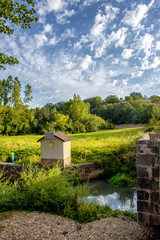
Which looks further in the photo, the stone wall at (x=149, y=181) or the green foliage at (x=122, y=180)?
the green foliage at (x=122, y=180)

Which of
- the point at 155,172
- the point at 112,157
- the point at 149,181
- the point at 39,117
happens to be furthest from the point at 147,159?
the point at 39,117

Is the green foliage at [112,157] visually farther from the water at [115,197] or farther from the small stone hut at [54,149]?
the small stone hut at [54,149]

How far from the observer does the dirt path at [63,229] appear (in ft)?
8.59

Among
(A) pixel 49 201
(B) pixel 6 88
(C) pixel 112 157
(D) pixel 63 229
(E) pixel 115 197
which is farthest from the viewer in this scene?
(B) pixel 6 88

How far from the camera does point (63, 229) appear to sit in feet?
9.47

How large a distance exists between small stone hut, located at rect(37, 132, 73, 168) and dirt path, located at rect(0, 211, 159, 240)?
3.27 metres

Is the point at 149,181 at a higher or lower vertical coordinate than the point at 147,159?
lower

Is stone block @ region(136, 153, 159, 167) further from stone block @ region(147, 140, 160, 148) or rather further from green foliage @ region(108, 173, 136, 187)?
green foliage @ region(108, 173, 136, 187)

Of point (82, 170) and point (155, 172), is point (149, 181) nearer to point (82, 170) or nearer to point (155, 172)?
point (155, 172)

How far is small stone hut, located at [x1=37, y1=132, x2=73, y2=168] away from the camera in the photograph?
6547mm

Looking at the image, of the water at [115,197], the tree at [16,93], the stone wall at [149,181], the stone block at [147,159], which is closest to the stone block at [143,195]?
the stone wall at [149,181]

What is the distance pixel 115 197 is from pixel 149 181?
318cm

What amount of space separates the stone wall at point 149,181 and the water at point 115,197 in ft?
5.98

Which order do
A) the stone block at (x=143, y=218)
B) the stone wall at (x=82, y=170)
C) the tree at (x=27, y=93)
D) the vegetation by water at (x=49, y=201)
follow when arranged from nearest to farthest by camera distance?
the stone block at (x=143, y=218), the vegetation by water at (x=49, y=201), the stone wall at (x=82, y=170), the tree at (x=27, y=93)
